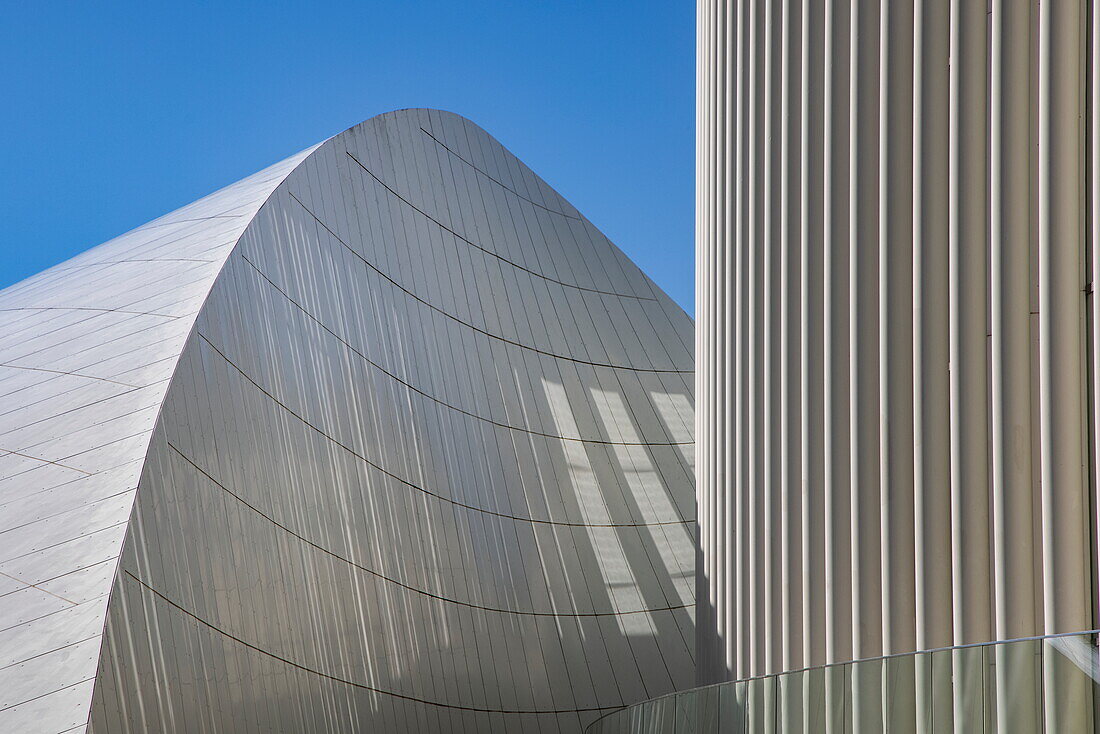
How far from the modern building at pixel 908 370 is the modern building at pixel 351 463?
185 inches

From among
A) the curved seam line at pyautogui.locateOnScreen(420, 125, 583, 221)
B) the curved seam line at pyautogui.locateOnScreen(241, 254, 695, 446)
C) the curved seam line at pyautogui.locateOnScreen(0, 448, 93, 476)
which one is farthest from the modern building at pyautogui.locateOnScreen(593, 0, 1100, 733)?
the curved seam line at pyautogui.locateOnScreen(420, 125, 583, 221)

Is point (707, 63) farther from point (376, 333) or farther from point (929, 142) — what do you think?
point (376, 333)

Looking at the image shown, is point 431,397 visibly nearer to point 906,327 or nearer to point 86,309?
point 86,309

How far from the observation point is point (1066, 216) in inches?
239

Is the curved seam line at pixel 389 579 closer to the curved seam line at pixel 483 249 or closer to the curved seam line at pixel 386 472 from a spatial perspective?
the curved seam line at pixel 386 472

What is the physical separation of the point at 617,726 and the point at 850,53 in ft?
21.5

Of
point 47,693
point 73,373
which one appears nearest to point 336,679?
point 47,693

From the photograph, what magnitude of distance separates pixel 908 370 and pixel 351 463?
962 centimetres

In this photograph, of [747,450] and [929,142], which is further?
[747,450]

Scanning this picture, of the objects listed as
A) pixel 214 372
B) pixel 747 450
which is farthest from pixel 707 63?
pixel 214 372

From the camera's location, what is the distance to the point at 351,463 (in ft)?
49.6

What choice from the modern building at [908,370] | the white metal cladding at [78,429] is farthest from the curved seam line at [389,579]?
the modern building at [908,370]

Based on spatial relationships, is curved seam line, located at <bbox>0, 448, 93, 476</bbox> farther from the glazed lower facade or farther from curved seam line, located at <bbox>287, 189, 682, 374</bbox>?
the glazed lower facade

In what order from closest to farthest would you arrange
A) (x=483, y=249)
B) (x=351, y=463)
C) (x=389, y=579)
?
(x=389, y=579)
(x=351, y=463)
(x=483, y=249)
